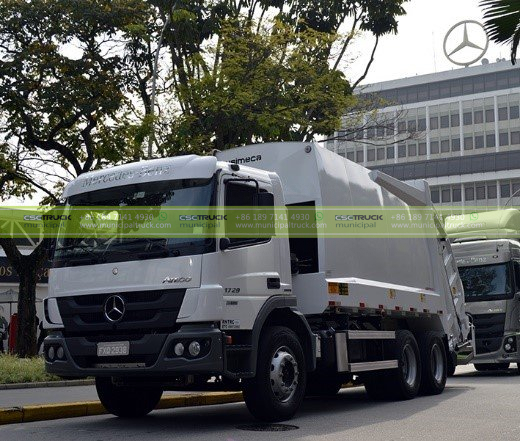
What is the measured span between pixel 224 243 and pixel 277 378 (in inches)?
64.5

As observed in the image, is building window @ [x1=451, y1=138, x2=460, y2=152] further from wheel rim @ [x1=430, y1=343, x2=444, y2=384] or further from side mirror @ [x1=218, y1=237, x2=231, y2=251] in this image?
side mirror @ [x1=218, y1=237, x2=231, y2=251]

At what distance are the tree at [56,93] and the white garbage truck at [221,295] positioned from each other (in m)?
9.98

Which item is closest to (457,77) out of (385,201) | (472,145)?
(472,145)

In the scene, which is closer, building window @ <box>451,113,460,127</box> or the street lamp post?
the street lamp post

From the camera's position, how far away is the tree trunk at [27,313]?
20.4m

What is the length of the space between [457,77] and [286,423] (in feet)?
268

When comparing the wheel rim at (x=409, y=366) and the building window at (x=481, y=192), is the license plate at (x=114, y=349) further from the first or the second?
the building window at (x=481, y=192)

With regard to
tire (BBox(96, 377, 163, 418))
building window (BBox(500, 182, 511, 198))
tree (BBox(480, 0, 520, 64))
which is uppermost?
building window (BBox(500, 182, 511, 198))

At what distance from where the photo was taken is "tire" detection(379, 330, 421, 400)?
12.5m

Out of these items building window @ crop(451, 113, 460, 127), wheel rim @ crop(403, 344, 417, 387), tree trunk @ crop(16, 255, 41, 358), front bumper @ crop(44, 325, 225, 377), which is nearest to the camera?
front bumper @ crop(44, 325, 225, 377)

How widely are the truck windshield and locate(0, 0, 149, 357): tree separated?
848 centimetres

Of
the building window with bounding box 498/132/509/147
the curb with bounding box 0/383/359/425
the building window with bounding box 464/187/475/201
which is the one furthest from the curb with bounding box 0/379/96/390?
the building window with bounding box 464/187/475/201

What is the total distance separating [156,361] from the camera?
29.4ft

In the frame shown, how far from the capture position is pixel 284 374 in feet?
32.2
